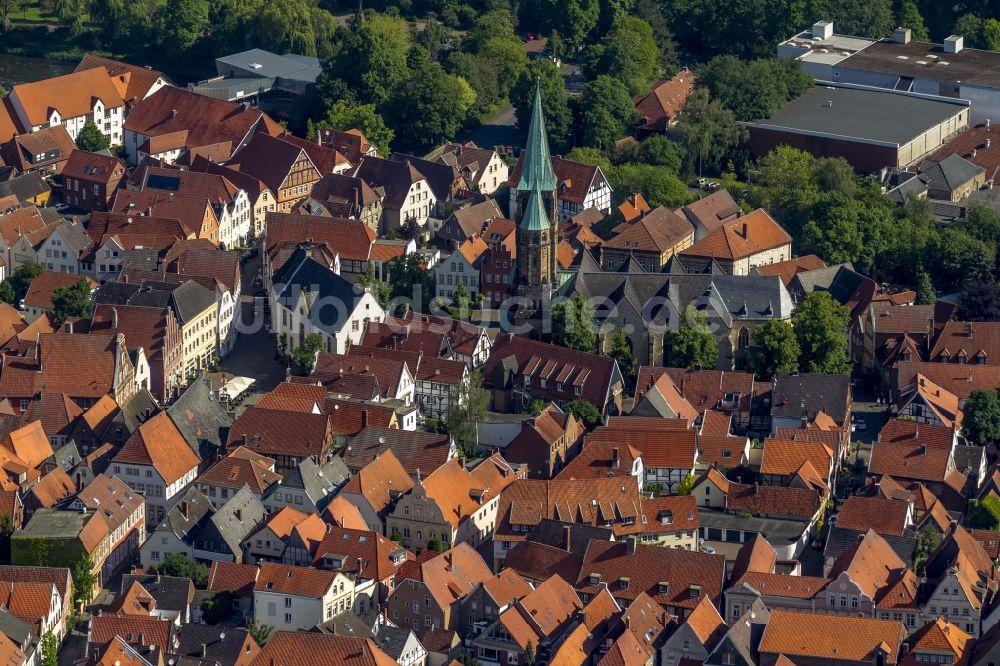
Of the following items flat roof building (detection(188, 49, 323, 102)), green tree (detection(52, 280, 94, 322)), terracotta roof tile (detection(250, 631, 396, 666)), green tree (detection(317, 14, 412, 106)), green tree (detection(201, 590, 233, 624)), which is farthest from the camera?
flat roof building (detection(188, 49, 323, 102))

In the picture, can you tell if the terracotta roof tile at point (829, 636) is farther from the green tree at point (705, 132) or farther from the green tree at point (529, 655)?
the green tree at point (705, 132)

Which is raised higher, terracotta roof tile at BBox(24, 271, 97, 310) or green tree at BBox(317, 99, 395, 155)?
terracotta roof tile at BBox(24, 271, 97, 310)

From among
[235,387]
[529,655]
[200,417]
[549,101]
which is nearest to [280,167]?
[549,101]

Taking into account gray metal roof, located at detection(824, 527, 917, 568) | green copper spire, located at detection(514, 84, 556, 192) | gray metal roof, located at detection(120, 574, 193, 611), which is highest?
green copper spire, located at detection(514, 84, 556, 192)

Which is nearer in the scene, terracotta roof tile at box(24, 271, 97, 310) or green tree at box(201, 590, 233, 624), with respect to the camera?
green tree at box(201, 590, 233, 624)

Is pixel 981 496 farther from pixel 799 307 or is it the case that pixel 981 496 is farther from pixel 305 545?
pixel 305 545

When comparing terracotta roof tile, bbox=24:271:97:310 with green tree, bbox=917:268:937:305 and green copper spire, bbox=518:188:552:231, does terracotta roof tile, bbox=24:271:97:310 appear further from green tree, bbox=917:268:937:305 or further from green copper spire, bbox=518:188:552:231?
green tree, bbox=917:268:937:305

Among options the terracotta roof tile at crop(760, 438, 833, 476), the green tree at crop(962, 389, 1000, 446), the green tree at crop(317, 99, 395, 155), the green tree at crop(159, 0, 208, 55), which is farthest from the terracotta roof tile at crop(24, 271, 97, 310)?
the green tree at crop(159, 0, 208, 55)
